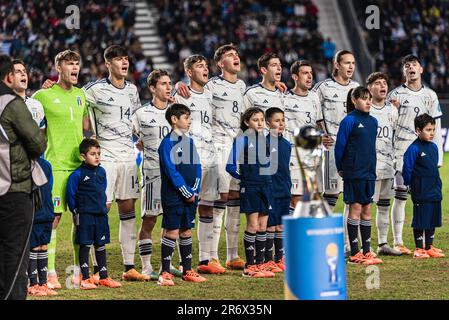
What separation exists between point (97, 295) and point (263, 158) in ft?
7.42

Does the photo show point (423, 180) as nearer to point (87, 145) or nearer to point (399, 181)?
point (399, 181)

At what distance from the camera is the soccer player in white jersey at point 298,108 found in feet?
40.9

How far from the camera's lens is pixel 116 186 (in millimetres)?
11500

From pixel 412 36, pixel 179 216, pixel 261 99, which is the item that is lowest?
pixel 179 216

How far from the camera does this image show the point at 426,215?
41.4 feet

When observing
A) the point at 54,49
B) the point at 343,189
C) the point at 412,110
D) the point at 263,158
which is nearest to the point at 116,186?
the point at 263,158

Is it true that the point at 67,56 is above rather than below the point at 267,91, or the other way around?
above

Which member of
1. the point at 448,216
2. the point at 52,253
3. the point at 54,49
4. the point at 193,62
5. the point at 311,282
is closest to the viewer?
the point at 311,282

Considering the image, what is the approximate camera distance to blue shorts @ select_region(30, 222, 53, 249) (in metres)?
10.5

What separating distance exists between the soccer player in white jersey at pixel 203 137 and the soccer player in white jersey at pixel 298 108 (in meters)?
0.99

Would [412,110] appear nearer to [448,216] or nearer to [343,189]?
[343,189]

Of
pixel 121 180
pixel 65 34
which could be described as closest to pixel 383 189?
pixel 121 180

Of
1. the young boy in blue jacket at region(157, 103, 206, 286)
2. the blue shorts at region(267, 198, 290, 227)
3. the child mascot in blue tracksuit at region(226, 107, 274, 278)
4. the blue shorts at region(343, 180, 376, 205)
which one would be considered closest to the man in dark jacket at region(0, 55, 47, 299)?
the young boy in blue jacket at region(157, 103, 206, 286)

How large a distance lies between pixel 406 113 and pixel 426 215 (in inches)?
52.5
